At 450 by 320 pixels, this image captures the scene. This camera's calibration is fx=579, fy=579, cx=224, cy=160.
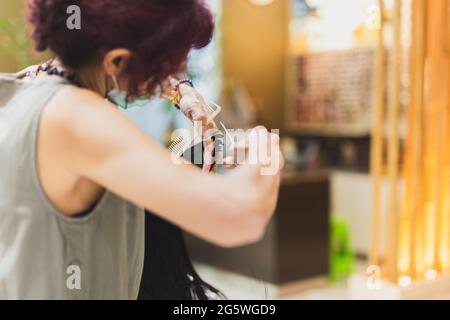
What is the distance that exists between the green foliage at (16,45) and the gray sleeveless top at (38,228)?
38mm

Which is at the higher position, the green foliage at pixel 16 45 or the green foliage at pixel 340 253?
the green foliage at pixel 16 45

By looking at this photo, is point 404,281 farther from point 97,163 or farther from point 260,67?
point 260,67

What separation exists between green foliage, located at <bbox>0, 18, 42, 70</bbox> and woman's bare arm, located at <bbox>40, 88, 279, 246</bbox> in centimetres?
12

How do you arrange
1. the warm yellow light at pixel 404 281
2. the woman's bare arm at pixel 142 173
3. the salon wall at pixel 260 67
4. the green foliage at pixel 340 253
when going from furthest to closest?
the salon wall at pixel 260 67 → the green foliage at pixel 340 253 → the warm yellow light at pixel 404 281 → the woman's bare arm at pixel 142 173

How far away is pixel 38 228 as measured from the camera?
0.78 m

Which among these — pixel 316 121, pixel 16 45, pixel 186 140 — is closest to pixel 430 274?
pixel 186 140

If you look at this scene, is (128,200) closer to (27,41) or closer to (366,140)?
(27,41)

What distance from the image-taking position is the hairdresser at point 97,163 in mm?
717

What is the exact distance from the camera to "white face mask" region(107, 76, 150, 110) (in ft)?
2.62

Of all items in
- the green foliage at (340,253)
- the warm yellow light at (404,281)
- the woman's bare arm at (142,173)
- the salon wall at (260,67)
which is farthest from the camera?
the salon wall at (260,67)

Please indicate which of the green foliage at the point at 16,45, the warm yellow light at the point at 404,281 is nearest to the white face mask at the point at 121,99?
the green foliage at the point at 16,45

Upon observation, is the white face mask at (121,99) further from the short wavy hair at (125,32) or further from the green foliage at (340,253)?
the green foliage at (340,253)

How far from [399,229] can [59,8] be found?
1.33 meters

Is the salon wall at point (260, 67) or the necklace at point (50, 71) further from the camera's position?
the salon wall at point (260, 67)
